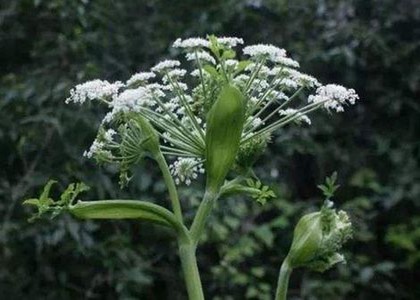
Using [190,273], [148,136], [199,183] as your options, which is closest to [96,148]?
[148,136]

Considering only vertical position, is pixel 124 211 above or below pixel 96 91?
below

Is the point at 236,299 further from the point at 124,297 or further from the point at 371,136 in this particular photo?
the point at 371,136

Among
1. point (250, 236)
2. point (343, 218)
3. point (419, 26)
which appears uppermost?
point (419, 26)

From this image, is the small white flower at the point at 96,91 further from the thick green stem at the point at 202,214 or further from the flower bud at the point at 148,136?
the thick green stem at the point at 202,214

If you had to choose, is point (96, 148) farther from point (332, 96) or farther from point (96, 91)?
point (332, 96)

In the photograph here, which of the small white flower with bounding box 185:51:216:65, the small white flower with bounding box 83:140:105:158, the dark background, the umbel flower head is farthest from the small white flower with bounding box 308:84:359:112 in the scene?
the dark background

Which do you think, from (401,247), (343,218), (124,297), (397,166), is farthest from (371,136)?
(343,218)
